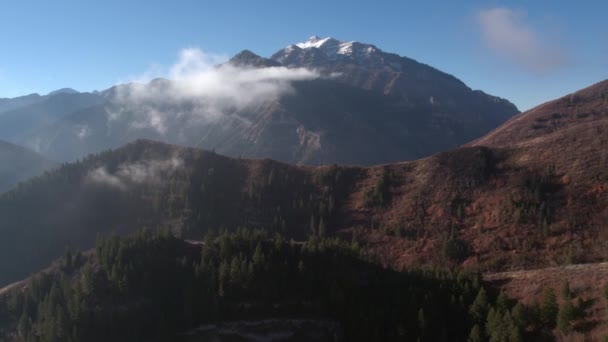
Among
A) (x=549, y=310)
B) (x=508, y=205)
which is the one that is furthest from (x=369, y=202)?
(x=549, y=310)

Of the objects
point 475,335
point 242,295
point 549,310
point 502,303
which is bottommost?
point 242,295

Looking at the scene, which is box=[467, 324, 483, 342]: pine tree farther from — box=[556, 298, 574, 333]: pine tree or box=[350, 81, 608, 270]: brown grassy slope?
box=[350, 81, 608, 270]: brown grassy slope

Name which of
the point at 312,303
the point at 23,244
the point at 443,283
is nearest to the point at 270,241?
the point at 312,303

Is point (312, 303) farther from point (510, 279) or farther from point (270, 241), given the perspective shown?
point (510, 279)

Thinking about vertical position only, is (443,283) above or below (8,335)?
above

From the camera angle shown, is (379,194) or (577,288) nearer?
(577,288)

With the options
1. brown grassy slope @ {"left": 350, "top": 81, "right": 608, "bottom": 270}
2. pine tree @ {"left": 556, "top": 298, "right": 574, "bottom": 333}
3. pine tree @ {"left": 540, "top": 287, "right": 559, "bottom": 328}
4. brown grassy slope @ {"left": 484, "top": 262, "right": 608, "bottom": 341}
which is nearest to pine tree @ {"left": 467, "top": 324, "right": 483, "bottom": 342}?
pine tree @ {"left": 540, "top": 287, "right": 559, "bottom": 328}

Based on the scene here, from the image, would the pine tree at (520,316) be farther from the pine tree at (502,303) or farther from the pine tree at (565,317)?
the pine tree at (565,317)

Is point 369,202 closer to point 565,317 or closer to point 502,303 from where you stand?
point 502,303

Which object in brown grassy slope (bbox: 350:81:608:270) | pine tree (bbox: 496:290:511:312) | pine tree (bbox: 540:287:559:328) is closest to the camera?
pine tree (bbox: 540:287:559:328)
